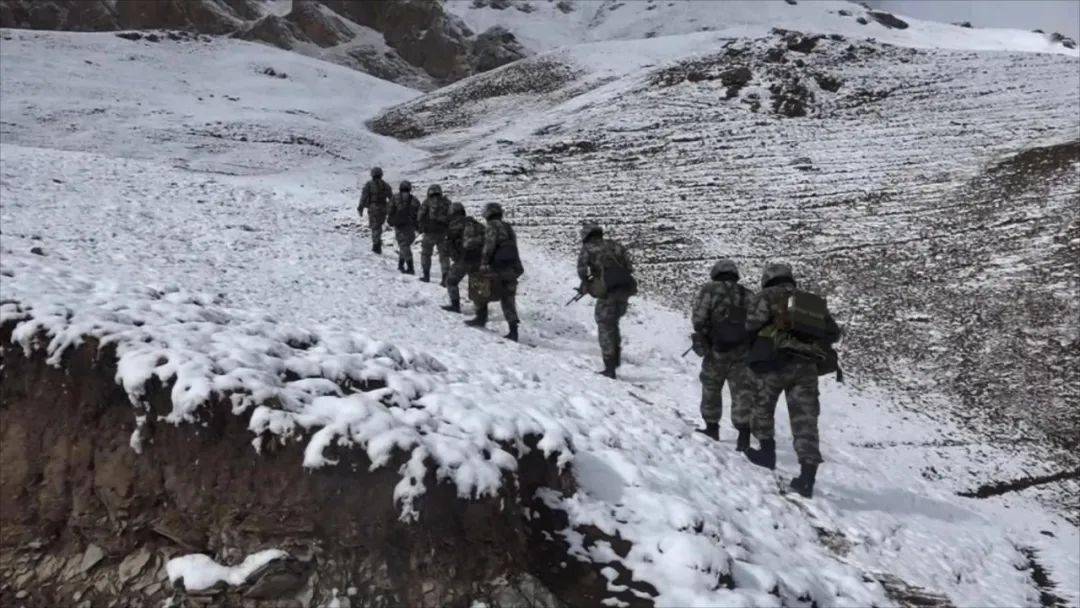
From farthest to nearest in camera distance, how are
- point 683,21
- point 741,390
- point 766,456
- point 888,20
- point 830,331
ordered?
1. point 683,21
2. point 888,20
3. point 741,390
4. point 766,456
5. point 830,331

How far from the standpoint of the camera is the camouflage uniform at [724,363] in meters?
8.31

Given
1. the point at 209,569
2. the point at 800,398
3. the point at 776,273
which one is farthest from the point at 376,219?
the point at 209,569

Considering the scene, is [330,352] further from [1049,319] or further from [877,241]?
[877,241]

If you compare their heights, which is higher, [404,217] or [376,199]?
[376,199]

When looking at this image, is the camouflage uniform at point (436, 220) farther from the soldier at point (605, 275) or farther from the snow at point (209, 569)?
the snow at point (209, 569)

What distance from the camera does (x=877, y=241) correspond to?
18.1 meters

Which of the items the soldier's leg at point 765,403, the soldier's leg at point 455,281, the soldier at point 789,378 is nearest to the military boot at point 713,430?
the soldier's leg at point 765,403

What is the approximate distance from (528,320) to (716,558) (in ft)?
31.9

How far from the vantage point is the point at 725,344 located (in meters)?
8.36

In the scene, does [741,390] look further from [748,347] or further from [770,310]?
[770,310]

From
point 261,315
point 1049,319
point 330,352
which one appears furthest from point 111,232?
point 1049,319

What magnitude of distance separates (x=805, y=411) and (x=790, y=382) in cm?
34

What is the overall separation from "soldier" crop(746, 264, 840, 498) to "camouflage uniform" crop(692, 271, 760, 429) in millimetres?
405

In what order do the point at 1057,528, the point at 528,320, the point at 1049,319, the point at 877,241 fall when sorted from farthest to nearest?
the point at 877,241
the point at 528,320
the point at 1049,319
the point at 1057,528
